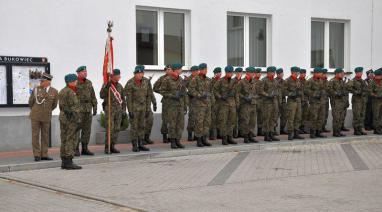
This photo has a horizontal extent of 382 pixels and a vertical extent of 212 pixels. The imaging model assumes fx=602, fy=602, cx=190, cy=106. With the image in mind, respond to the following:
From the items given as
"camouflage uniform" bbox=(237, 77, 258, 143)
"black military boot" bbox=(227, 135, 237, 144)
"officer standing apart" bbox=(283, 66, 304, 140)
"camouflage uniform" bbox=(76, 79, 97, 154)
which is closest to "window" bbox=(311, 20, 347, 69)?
"officer standing apart" bbox=(283, 66, 304, 140)

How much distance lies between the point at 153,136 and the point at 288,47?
5.64 metres

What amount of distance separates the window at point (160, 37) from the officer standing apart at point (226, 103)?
2.33 metres

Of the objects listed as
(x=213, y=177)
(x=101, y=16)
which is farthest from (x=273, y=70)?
(x=213, y=177)

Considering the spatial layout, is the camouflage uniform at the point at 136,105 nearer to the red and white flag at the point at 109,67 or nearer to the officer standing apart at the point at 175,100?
the red and white flag at the point at 109,67

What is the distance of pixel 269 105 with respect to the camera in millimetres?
16156

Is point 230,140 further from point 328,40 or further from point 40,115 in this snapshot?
point 328,40

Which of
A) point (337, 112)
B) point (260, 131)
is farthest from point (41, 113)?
point (337, 112)

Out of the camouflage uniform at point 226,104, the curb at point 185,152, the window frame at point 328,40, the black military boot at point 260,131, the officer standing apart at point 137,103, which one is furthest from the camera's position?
the window frame at point 328,40

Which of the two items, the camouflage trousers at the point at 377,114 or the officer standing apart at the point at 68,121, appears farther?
the camouflage trousers at the point at 377,114

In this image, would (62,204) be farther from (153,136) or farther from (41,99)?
(153,136)

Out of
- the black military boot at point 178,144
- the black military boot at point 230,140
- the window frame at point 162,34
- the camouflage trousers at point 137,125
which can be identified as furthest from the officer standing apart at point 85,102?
the black military boot at point 230,140

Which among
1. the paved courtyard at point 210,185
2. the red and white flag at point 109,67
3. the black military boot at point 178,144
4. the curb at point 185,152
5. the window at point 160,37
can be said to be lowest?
the paved courtyard at point 210,185

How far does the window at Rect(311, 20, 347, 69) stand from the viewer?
802 inches

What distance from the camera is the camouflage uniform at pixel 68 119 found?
1173 cm
